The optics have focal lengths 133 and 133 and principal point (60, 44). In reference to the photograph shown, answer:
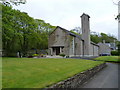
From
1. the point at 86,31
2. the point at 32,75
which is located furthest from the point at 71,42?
the point at 32,75

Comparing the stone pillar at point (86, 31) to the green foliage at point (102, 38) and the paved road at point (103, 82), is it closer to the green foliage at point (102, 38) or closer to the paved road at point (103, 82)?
the paved road at point (103, 82)

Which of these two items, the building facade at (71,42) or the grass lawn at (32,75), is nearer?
the grass lawn at (32,75)

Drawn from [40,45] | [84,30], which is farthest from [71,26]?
[84,30]

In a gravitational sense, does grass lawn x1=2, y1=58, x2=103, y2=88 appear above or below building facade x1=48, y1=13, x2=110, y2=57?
below

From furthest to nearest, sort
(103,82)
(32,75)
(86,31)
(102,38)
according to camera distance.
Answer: (102,38) → (86,31) → (103,82) → (32,75)

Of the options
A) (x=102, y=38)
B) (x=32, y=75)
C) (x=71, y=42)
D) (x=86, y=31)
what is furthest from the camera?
→ (x=102, y=38)

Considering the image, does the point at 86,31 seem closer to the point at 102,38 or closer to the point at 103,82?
the point at 103,82

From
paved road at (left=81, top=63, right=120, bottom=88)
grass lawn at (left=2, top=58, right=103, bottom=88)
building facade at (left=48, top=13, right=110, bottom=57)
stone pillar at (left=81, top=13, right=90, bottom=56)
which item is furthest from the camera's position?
stone pillar at (left=81, top=13, right=90, bottom=56)

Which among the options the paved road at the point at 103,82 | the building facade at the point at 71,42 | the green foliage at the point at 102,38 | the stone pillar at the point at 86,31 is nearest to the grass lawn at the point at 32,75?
the paved road at the point at 103,82

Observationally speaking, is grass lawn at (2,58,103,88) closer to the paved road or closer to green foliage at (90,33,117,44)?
the paved road

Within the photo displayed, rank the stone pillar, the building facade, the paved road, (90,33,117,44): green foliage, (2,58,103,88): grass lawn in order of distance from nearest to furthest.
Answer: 1. (2,58,103,88): grass lawn
2. the paved road
3. the building facade
4. the stone pillar
5. (90,33,117,44): green foliage

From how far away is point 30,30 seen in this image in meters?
35.6

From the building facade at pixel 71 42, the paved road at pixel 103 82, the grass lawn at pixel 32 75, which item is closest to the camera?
the grass lawn at pixel 32 75

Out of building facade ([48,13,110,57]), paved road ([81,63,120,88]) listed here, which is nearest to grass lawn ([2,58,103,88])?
paved road ([81,63,120,88])
